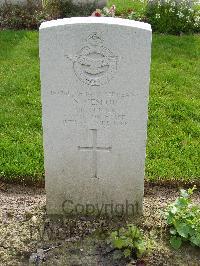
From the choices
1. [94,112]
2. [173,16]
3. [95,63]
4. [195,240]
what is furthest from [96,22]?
A: [173,16]

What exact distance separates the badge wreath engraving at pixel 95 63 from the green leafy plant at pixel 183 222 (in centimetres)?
118

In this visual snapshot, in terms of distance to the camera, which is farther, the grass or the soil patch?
the grass

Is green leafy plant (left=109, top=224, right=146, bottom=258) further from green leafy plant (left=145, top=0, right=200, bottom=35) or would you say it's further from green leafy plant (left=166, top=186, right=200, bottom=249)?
green leafy plant (left=145, top=0, right=200, bottom=35)

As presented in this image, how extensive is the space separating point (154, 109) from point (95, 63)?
2.51 m

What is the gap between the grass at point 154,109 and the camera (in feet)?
17.5

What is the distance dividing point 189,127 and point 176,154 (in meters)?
0.62

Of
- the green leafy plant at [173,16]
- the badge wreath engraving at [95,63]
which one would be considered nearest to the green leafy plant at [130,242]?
the badge wreath engraving at [95,63]

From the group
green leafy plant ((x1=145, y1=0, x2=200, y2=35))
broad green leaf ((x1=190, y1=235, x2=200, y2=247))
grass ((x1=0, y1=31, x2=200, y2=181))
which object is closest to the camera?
broad green leaf ((x1=190, y1=235, x2=200, y2=247))

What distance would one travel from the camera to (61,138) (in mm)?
4301

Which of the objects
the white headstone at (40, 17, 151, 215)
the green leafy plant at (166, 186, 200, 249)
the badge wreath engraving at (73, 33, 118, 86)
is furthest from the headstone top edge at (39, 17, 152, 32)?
the green leafy plant at (166, 186, 200, 249)

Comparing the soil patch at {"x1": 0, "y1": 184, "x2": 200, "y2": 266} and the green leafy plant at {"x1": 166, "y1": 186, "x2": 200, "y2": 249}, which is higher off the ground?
the green leafy plant at {"x1": 166, "y1": 186, "x2": 200, "y2": 249}

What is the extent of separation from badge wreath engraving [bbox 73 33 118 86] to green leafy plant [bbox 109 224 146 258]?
118 cm

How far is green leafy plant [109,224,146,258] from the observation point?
161 inches

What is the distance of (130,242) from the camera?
13.4ft
